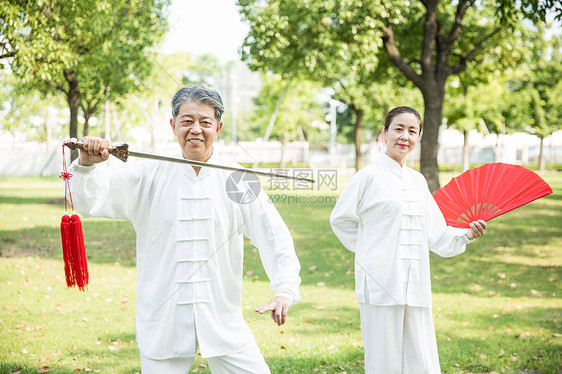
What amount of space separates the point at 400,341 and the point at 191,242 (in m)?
1.58

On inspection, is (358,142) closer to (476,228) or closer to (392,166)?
(392,166)

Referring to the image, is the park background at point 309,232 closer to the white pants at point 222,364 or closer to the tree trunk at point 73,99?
→ the tree trunk at point 73,99

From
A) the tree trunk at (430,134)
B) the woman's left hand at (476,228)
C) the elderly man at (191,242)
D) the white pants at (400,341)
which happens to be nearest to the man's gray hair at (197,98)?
the elderly man at (191,242)

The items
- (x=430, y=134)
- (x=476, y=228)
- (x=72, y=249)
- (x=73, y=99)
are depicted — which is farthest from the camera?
(x=73, y=99)

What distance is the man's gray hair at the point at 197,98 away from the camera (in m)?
2.63

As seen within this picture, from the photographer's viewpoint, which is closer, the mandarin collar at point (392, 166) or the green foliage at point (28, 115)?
the mandarin collar at point (392, 166)

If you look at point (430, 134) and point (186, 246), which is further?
point (430, 134)

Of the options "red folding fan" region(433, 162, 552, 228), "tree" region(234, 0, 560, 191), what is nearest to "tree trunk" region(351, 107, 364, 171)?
"tree" region(234, 0, 560, 191)

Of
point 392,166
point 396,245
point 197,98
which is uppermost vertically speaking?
point 197,98

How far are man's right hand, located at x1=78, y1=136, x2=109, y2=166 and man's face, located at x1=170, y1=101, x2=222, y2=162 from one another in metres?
0.39

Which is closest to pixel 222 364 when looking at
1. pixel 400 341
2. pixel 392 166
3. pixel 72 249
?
pixel 72 249

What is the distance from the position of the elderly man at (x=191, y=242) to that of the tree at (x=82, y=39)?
5.73 metres

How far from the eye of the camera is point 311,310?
6.50m

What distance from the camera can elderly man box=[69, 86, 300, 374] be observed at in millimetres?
2516
